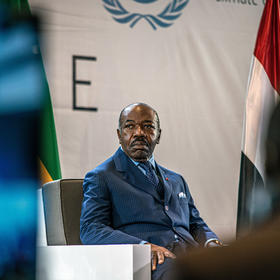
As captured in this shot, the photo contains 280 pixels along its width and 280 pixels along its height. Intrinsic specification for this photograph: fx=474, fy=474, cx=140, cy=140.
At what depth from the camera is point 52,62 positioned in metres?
3.00

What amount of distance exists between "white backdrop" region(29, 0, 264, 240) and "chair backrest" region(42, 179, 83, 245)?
2.94 ft

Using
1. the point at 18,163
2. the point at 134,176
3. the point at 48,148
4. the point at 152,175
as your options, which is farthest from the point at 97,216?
the point at 18,163

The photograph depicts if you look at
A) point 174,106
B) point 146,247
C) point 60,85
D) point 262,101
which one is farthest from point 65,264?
point 262,101

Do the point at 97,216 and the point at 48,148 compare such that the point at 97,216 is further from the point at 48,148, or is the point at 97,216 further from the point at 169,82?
the point at 169,82

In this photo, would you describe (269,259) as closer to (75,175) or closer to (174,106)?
(75,175)

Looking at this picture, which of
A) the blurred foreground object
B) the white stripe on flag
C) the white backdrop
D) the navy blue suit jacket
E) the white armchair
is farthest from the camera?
the white stripe on flag

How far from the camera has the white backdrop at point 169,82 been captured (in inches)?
121

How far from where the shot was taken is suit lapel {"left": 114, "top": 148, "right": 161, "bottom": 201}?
209 centimetres

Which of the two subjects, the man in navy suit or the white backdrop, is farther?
the white backdrop

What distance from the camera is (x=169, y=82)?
331 cm

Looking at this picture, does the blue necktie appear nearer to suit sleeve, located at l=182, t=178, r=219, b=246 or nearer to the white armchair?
suit sleeve, located at l=182, t=178, r=219, b=246

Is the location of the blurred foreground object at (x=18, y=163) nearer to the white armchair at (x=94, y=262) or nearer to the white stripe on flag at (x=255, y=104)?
the white armchair at (x=94, y=262)

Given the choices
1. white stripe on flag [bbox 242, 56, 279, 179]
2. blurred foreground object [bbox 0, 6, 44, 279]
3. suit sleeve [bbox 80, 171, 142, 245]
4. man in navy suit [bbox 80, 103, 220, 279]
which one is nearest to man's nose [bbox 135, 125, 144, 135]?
man in navy suit [bbox 80, 103, 220, 279]

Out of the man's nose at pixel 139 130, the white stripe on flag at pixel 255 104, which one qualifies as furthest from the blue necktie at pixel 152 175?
the white stripe on flag at pixel 255 104
